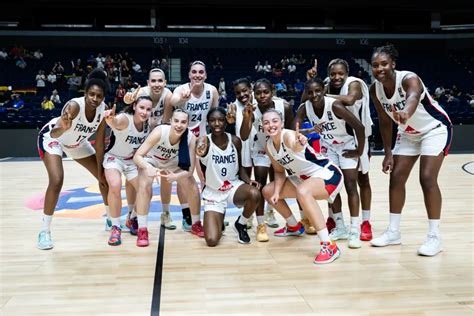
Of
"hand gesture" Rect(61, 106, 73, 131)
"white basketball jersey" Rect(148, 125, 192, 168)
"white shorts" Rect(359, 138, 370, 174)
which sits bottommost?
"white shorts" Rect(359, 138, 370, 174)

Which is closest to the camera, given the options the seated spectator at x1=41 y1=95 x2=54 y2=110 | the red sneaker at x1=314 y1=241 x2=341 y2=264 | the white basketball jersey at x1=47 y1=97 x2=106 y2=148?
the red sneaker at x1=314 y1=241 x2=341 y2=264

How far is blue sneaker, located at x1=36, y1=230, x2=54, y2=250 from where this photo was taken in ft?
13.9

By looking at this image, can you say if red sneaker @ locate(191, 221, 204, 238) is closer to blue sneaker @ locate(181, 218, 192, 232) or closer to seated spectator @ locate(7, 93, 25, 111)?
blue sneaker @ locate(181, 218, 192, 232)

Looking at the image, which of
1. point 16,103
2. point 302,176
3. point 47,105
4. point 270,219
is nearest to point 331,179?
point 302,176

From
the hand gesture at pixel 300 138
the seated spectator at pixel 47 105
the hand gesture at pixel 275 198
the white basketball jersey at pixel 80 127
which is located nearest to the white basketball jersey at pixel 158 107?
the white basketball jersey at pixel 80 127

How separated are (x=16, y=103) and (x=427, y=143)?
12.8 m

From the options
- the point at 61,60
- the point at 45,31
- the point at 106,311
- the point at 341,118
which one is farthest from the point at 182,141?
the point at 45,31

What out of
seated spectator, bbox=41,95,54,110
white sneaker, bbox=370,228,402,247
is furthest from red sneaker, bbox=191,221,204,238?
seated spectator, bbox=41,95,54,110

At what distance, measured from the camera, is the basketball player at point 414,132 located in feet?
12.6

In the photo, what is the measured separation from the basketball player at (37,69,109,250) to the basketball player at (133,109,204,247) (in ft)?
1.45

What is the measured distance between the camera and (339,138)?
437cm

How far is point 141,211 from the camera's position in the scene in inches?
173

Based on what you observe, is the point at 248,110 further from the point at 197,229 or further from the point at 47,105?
the point at 47,105

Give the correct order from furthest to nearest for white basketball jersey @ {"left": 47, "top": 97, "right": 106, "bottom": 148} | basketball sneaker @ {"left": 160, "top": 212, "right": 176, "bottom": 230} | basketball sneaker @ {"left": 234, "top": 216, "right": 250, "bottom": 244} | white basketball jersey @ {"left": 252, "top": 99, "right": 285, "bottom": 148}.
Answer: basketball sneaker @ {"left": 160, "top": 212, "right": 176, "bottom": 230} < white basketball jersey @ {"left": 252, "top": 99, "right": 285, "bottom": 148} < basketball sneaker @ {"left": 234, "top": 216, "right": 250, "bottom": 244} < white basketball jersey @ {"left": 47, "top": 97, "right": 106, "bottom": 148}
